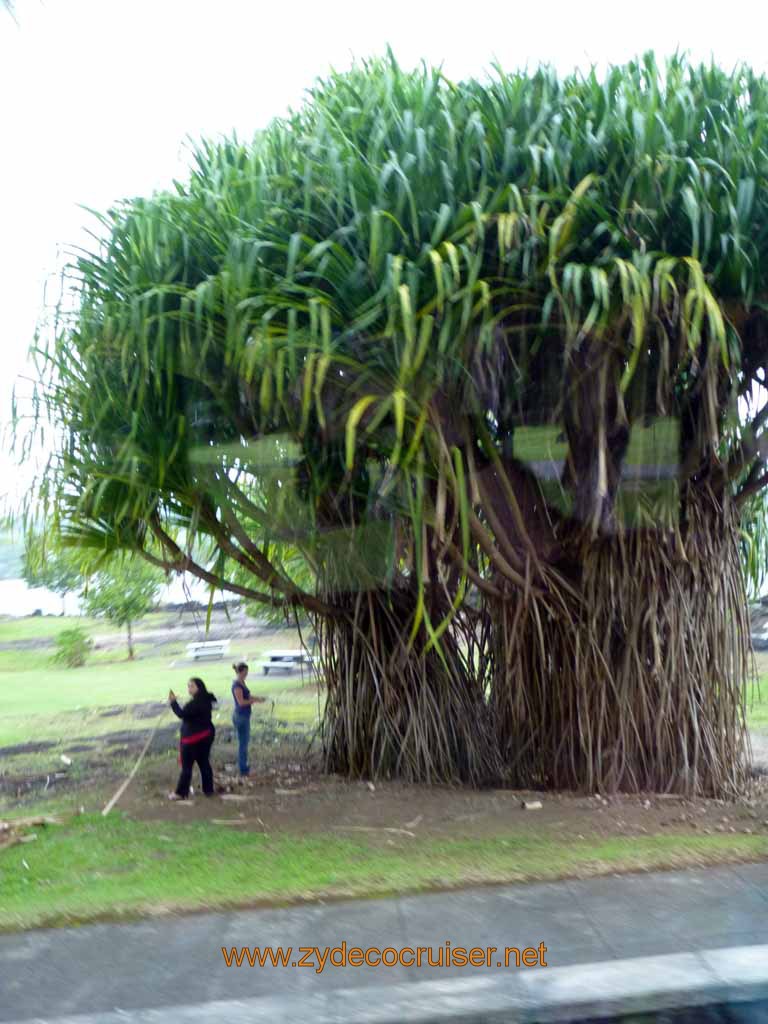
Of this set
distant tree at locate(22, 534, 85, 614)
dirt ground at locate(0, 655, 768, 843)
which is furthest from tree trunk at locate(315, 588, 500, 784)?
distant tree at locate(22, 534, 85, 614)

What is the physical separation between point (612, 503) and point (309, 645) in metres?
2.86

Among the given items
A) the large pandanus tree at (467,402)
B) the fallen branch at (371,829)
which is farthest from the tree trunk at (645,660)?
the fallen branch at (371,829)

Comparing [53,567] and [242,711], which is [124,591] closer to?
[53,567]

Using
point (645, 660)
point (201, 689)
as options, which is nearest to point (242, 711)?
point (201, 689)

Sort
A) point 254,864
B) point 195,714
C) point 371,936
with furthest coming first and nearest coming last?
point 195,714 < point 254,864 < point 371,936

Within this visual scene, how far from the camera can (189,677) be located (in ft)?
25.8

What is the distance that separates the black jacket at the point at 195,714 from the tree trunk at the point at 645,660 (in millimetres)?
2238

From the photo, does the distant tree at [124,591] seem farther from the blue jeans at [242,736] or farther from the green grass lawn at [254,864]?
the green grass lawn at [254,864]

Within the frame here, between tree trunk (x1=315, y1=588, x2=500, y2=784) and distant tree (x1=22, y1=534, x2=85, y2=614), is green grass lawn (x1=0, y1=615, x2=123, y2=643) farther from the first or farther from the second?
tree trunk (x1=315, y1=588, x2=500, y2=784)

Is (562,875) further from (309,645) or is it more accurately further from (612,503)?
(309,645)

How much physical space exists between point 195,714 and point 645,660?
322 centimetres

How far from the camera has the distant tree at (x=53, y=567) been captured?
290 inches

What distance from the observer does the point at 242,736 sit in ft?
26.2

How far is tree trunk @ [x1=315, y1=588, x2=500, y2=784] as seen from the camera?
25.4ft
